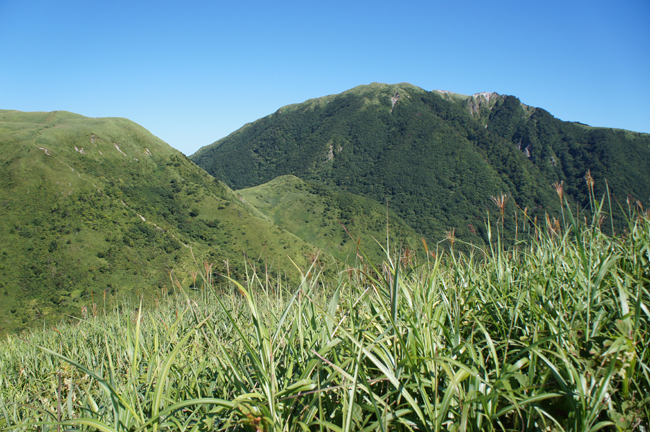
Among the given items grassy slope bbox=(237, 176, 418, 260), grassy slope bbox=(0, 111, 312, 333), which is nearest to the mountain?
grassy slope bbox=(237, 176, 418, 260)

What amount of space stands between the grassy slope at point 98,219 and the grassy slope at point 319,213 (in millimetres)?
21410

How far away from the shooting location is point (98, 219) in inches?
2763

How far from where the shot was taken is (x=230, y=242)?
270ft

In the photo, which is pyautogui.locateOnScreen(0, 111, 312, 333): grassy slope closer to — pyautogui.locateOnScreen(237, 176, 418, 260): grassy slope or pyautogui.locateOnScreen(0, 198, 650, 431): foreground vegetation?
pyautogui.locateOnScreen(237, 176, 418, 260): grassy slope

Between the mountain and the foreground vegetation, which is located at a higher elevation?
the mountain

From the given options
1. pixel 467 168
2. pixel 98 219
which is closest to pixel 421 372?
pixel 98 219

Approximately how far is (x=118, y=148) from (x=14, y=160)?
88.7 ft

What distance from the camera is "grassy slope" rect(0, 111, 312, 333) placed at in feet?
184

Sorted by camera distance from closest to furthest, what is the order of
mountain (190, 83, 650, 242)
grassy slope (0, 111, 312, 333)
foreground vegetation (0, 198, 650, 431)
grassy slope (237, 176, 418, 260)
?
foreground vegetation (0, 198, 650, 431), grassy slope (0, 111, 312, 333), grassy slope (237, 176, 418, 260), mountain (190, 83, 650, 242)

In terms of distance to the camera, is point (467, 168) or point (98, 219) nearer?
point (98, 219)

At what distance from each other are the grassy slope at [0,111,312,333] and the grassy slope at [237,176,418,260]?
2141 centimetres

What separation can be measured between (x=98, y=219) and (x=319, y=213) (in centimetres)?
6881

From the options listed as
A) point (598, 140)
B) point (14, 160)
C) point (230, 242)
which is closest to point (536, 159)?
point (598, 140)

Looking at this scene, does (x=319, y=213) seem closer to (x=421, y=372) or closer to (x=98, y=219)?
(x=98, y=219)
